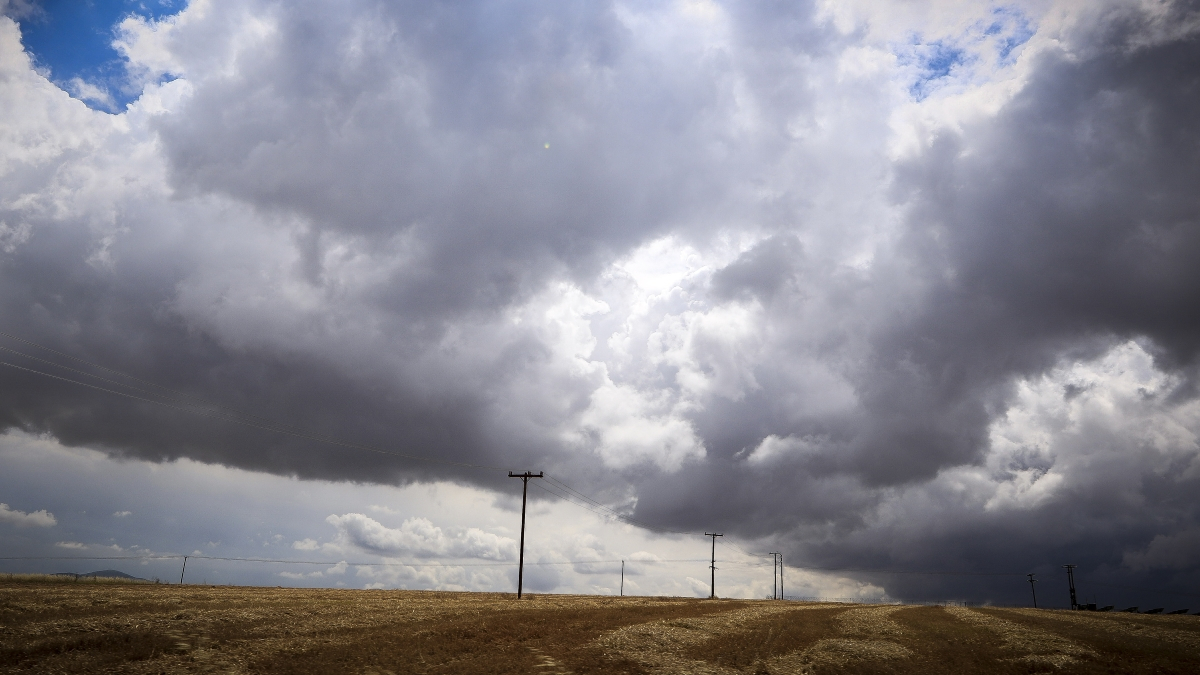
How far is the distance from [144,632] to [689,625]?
1294 inches

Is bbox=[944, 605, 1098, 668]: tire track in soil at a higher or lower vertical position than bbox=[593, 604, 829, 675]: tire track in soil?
higher

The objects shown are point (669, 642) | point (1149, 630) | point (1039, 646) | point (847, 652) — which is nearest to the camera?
point (847, 652)

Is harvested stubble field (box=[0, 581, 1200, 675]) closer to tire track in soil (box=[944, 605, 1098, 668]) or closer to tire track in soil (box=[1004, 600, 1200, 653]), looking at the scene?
tire track in soil (box=[944, 605, 1098, 668])

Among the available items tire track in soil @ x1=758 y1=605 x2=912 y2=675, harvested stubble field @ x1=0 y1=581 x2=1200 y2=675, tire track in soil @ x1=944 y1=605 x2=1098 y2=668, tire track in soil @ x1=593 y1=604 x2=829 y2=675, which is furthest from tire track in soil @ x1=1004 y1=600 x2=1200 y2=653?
tire track in soil @ x1=593 y1=604 x2=829 y2=675

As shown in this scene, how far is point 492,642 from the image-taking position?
37.9m

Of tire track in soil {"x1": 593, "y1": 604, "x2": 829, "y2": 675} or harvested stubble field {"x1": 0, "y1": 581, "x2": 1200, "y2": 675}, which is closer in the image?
harvested stubble field {"x1": 0, "y1": 581, "x2": 1200, "y2": 675}

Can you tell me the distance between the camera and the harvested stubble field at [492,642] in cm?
2978

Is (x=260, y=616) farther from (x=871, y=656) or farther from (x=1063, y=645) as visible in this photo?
(x=1063, y=645)

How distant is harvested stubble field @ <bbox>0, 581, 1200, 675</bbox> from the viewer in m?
29.8

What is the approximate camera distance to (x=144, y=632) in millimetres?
32625

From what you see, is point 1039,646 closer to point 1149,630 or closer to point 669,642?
point 1149,630

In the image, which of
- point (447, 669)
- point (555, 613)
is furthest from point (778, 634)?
point (447, 669)

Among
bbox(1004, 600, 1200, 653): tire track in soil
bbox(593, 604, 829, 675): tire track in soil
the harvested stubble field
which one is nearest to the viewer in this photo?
the harvested stubble field

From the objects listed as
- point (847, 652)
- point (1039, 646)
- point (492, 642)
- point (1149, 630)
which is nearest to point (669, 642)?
point (847, 652)
